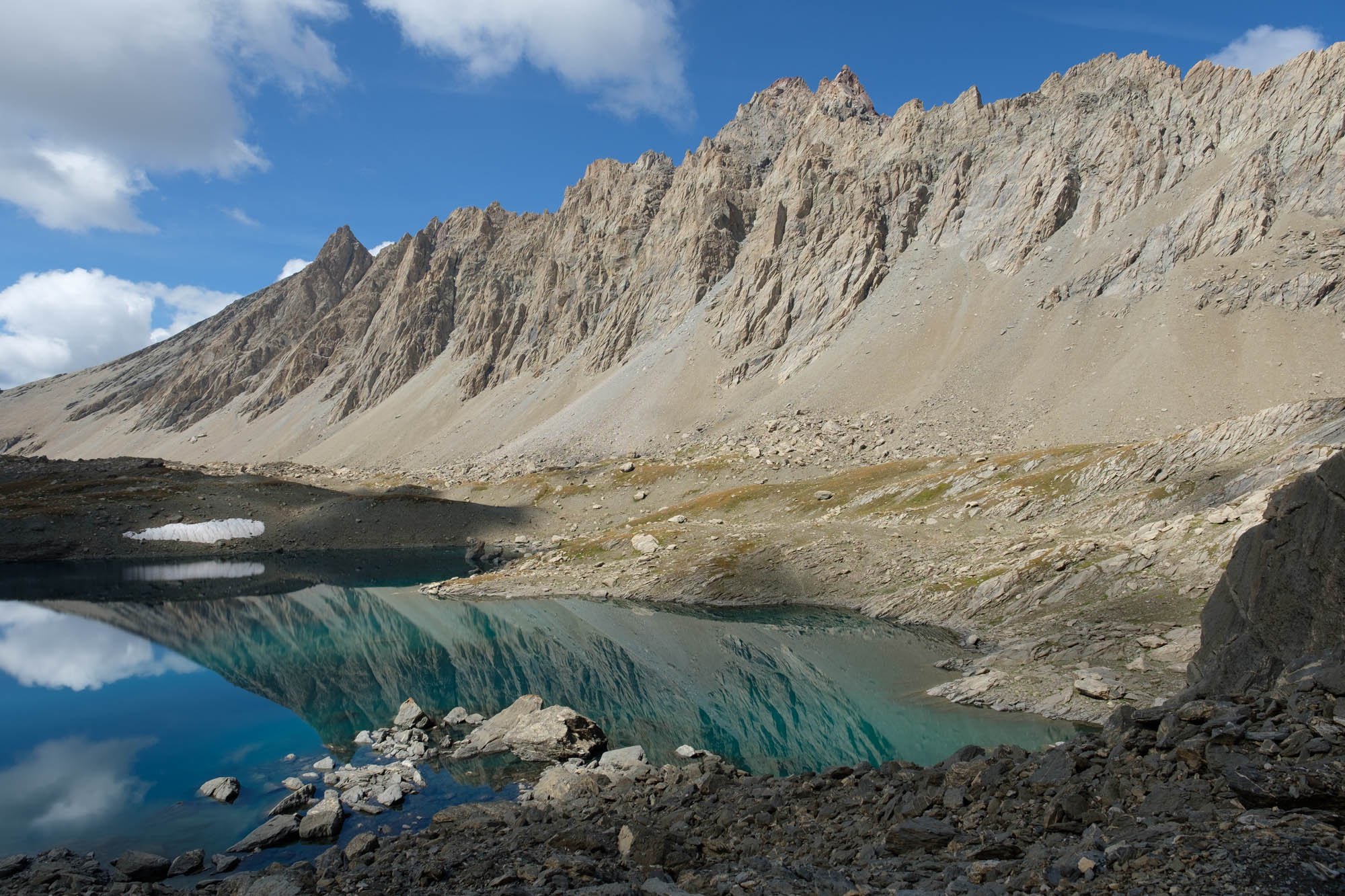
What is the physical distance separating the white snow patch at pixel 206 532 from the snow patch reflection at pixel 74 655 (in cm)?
2966

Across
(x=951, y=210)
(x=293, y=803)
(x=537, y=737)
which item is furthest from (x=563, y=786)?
(x=951, y=210)

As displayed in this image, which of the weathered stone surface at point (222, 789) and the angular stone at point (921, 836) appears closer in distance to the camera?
the angular stone at point (921, 836)

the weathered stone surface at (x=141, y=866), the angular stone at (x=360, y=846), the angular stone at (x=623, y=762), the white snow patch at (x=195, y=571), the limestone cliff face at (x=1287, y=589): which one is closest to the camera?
the limestone cliff face at (x=1287, y=589)

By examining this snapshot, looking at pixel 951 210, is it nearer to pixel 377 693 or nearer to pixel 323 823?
pixel 377 693

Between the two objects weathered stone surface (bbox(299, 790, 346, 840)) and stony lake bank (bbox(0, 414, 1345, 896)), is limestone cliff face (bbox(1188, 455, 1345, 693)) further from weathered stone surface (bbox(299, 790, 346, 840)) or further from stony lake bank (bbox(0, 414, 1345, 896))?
weathered stone surface (bbox(299, 790, 346, 840))

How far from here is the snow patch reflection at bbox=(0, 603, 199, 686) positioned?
1499 inches

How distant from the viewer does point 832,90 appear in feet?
646

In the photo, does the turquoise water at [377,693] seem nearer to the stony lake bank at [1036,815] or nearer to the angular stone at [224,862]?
the angular stone at [224,862]

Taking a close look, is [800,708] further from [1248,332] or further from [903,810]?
[1248,332]

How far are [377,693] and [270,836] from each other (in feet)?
50.1

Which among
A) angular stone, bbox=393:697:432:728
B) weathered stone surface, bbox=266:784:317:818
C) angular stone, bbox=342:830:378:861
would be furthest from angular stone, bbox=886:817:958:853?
angular stone, bbox=393:697:432:728

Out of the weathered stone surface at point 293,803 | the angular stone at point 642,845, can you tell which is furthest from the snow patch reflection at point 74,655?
the angular stone at point 642,845

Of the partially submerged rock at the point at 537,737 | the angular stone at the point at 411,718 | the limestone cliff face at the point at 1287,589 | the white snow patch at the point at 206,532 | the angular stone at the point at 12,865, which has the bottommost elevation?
the partially submerged rock at the point at 537,737

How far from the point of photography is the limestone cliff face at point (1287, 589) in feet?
50.6
